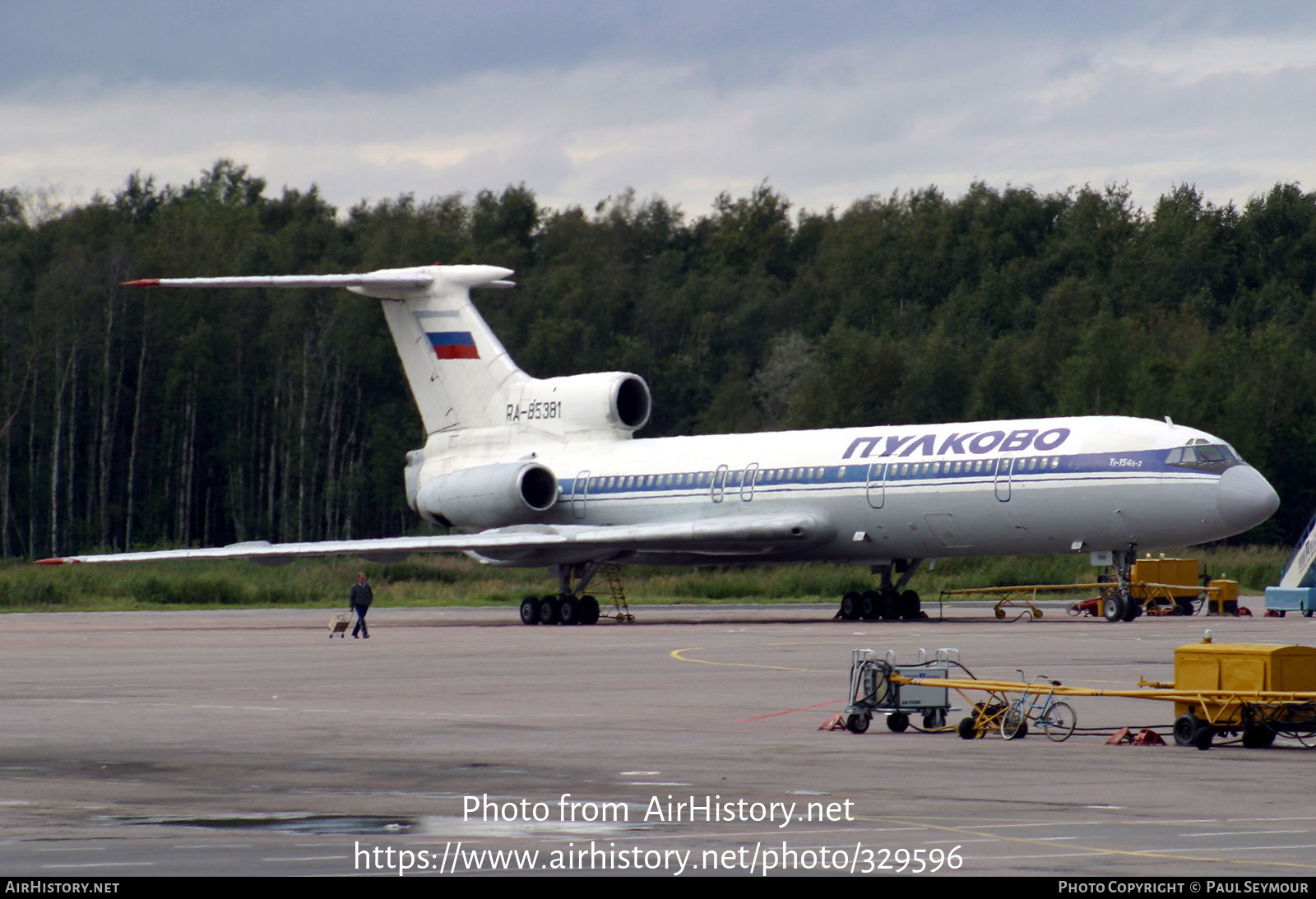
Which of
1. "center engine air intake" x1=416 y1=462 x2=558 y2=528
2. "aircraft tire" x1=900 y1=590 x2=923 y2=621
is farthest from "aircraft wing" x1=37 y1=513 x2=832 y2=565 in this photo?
"aircraft tire" x1=900 y1=590 x2=923 y2=621

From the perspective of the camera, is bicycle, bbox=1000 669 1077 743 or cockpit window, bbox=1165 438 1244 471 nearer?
bicycle, bbox=1000 669 1077 743

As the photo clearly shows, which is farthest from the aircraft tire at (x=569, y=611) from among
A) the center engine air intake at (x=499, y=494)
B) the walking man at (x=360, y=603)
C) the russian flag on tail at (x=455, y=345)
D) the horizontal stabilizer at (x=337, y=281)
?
the horizontal stabilizer at (x=337, y=281)

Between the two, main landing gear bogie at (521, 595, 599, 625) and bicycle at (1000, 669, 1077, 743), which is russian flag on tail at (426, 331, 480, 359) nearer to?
main landing gear bogie at (521, 595, 599, 625)

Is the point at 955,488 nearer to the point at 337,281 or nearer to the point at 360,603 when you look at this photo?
the point at 360,603

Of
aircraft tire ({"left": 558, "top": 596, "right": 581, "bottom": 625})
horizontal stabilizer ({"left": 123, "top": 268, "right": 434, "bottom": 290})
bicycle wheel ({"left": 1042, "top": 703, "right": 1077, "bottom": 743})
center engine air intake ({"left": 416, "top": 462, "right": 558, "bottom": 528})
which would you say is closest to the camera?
bicycle wheel ({"left": 1042, "top": 703, "right": 1077, "bottom": 743})

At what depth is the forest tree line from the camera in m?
70.2

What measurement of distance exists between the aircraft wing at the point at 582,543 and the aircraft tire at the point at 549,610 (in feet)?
3.63

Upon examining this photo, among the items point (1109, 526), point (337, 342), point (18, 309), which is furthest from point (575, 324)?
point (1109, 526)

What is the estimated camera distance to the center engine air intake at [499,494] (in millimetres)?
40125

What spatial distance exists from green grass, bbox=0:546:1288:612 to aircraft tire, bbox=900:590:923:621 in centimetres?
1041

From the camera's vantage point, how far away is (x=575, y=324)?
3241 inches

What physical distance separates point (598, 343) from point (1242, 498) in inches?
2177

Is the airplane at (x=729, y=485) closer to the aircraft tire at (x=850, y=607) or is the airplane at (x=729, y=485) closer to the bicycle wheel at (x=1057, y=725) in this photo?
the aircraft tire at (x=850, y=607)

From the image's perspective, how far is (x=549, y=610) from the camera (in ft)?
122
